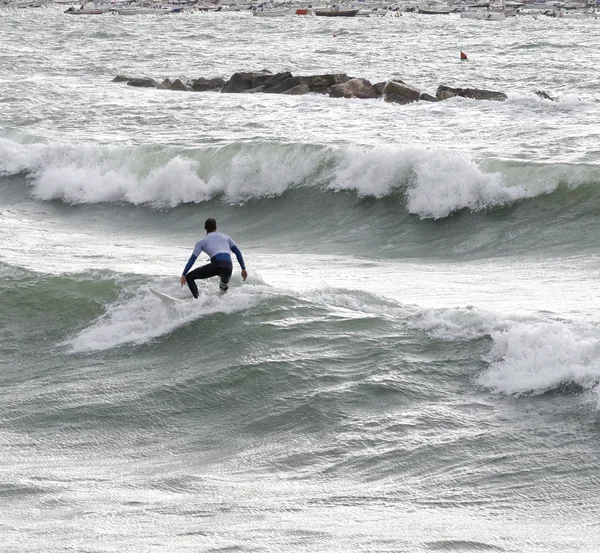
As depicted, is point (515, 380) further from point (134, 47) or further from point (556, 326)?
point (134, 47)

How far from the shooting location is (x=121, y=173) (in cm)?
2370

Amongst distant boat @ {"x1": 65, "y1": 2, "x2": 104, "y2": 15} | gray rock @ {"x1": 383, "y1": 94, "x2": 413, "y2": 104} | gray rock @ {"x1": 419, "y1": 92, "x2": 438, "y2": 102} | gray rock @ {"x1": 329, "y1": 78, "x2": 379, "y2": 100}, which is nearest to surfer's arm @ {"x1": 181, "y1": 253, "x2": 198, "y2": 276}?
gray rock @ {"x1": 383, "y1": 94, "x2": 413, "y2": 104}

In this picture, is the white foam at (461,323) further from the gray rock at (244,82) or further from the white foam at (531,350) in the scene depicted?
the gray rock at (244,82)

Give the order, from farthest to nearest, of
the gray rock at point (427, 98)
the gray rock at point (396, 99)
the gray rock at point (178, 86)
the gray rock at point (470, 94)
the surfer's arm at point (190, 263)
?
the gray rock at point (178, 86)
the gray rock at point (427, 98)
the gray rock at point (396, 99)
the gray rock at point (470, 94)
the surfer's arm at point (190, 263)

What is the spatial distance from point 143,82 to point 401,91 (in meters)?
11.9

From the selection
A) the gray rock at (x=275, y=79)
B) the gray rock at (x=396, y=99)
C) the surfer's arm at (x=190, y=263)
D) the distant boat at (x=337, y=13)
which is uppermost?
the distant boat at (x=337, y=13)

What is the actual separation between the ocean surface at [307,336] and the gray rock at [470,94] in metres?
2.50

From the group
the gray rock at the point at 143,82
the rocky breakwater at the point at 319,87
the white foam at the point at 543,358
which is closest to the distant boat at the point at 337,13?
the rocky breakwater at the point at 319,87

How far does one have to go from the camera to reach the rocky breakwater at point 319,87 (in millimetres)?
32562

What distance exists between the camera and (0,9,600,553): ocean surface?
25.2ft

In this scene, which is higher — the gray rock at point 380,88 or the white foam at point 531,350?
the gray rock at point 380,88

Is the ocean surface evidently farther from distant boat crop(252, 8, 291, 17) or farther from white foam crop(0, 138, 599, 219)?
distant boat crop(252, 8, 291, 17)

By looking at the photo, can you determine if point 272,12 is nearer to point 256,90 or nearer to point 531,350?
point 256,90

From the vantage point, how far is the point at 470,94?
32.5 metres
